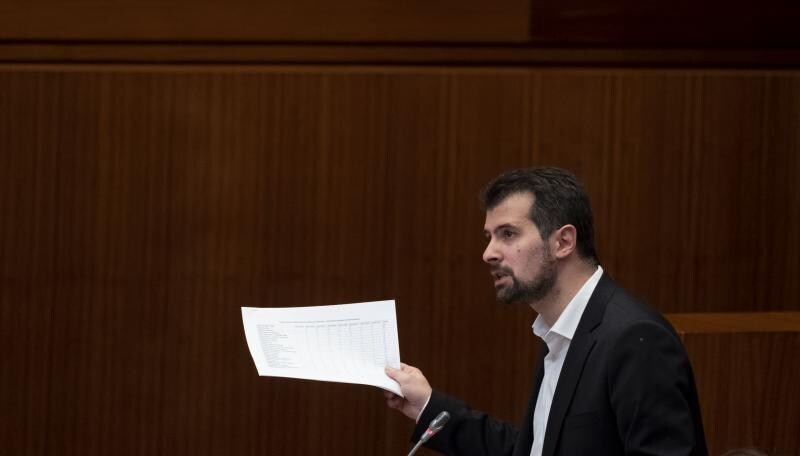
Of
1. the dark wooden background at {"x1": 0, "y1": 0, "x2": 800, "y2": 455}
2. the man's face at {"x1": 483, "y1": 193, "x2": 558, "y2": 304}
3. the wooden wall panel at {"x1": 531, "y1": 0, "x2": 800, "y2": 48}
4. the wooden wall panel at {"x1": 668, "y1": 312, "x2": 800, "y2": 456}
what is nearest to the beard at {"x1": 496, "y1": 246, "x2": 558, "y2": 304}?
the man's face at {"x1": 483, "y1": 193, "x2": 558, "y2": 304}

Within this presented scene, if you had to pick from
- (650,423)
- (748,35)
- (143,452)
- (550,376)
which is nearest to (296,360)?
(550,376)

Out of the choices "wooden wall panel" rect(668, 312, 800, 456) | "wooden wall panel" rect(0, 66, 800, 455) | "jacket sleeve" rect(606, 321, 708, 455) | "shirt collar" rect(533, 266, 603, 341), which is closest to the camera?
"jacket sleeve" rect(606, 321, 708, 455)

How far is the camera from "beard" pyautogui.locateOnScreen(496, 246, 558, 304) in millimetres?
1246

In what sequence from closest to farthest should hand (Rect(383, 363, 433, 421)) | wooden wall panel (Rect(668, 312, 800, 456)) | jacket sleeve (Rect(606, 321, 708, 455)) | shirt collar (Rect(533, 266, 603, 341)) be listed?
jacket sleeve (Rect(606, 321, 708, 455)) → shirt collar (Rect(533, 266, 603, 341)) → hand (Rect(383, 363, 433, 421)) → wooden wall panel (Rect(668, 312, 800, 456))

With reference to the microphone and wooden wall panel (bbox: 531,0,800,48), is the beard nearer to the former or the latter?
the microphone

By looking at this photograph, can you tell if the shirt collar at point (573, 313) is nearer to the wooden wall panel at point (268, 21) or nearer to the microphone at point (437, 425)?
the microphone at point (437, 425)

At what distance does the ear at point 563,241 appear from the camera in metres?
1.25

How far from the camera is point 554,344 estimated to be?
1.28 meters

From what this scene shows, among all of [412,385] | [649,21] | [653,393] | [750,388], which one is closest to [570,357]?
[653,393]

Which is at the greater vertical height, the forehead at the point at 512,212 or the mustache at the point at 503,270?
the forehead at the point at 512,212

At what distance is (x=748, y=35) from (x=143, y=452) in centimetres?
148

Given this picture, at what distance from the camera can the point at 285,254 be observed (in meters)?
2.16

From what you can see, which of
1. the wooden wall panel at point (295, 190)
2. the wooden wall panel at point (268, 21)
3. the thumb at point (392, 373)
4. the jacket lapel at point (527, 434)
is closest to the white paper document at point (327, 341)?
the thumb at point (392, 373)

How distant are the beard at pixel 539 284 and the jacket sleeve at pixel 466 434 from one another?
0.73 ft
